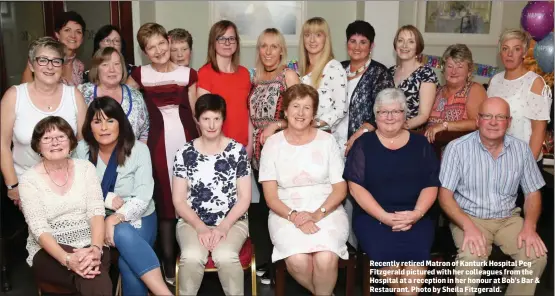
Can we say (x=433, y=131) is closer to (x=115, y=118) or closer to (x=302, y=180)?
(x=302, y=180)

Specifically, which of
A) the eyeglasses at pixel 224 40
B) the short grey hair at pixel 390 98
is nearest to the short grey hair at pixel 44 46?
the eyeglasses at pixel 224 40

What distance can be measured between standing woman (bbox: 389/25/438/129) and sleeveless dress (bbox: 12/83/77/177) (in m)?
2.12

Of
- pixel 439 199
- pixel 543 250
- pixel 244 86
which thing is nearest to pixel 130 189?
pixel 244 86

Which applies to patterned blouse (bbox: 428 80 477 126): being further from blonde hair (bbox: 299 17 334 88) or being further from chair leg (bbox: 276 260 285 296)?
chair leg (bbox: 276 260 285 296)

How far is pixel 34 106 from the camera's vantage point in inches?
130

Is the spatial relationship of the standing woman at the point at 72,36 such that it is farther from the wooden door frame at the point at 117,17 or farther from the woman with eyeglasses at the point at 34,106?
the wooden door frame at the point at 117,17

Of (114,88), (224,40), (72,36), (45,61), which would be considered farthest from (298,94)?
(72,36)

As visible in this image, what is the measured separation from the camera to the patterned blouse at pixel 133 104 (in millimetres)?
3543

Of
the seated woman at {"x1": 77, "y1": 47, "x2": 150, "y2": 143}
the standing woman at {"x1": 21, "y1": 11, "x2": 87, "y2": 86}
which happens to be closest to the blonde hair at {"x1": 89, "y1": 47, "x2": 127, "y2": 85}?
the seated woman at {"x1": 77, "y1": 47, "x2": 150, "y2": 143}

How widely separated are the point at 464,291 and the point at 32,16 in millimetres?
4482

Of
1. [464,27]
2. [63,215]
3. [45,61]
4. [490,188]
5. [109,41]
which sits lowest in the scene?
[63,215]

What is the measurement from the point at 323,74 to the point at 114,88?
1337 millimetres

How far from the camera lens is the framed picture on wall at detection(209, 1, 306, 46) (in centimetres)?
620

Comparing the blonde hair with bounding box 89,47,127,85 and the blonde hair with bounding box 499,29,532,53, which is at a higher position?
the blonde hair with bounding box 499,29,532,53
